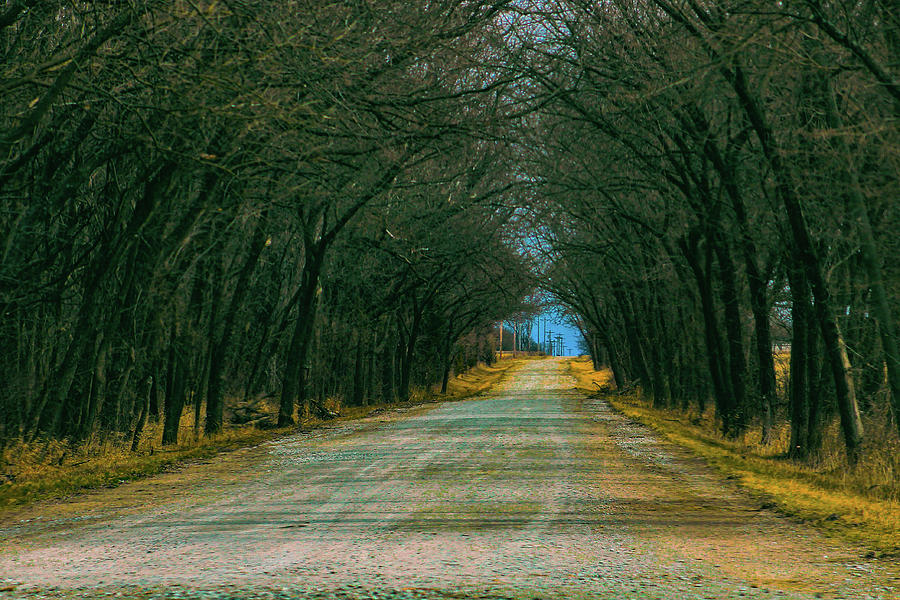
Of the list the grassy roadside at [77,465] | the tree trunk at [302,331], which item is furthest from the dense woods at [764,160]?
the grassy roadside at [77,465]

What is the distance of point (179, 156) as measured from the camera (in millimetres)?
12688

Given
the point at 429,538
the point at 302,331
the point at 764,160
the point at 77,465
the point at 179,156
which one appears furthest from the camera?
the point at 302,331

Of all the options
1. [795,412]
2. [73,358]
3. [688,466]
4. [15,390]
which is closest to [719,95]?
[795,412]

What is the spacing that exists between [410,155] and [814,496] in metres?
10.9

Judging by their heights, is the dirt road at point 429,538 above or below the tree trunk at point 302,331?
below

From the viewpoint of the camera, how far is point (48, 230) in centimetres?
1522

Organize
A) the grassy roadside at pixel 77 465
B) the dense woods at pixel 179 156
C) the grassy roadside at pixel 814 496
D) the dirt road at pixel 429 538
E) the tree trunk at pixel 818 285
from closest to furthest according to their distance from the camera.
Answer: the dirt road at pixel 429 538 → the grassy roadside at pixel 814 496 → the dense woods at pixel 179 156 → the grassy roadside at pixel 77 465 → the tree trunk at pixel 818 285

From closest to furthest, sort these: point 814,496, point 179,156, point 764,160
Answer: point 814,496 → point 179,156 → point 764,160

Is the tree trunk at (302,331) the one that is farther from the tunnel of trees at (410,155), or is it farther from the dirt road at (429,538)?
the dirt road at (429,538)

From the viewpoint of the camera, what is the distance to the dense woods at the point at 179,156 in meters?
10.7

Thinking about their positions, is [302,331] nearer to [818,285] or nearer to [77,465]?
[77,465]

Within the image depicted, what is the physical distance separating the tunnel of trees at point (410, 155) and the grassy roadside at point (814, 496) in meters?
1.01

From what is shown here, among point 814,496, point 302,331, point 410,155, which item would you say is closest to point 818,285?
point 814,496

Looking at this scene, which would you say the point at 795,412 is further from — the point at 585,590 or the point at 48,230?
the point at 48,230
